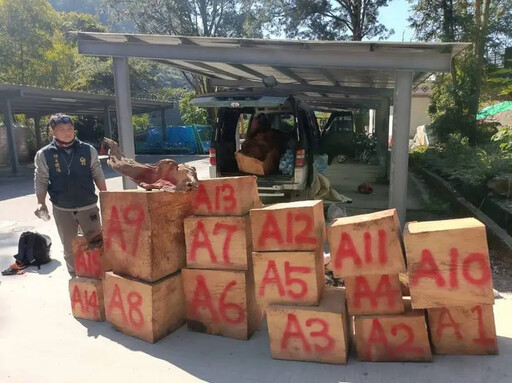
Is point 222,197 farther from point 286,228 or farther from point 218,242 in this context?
point 286,228

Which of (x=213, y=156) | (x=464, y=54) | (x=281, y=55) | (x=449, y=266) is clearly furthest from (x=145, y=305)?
(x=464, y=54)

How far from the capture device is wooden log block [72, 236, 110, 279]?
378cm

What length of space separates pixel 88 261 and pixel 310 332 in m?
2.17

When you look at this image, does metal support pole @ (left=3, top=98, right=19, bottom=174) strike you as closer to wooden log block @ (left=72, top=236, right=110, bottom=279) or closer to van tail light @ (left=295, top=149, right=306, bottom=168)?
van tail light @ (left=295, top=149, right=306, bottom=168)

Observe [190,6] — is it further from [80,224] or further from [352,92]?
[80,224]

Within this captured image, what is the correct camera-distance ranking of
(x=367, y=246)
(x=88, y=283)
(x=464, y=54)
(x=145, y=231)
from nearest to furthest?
(x=367, y=246)
(x=145, y=231)
(x=88, y=283)
(x=464, y=54)

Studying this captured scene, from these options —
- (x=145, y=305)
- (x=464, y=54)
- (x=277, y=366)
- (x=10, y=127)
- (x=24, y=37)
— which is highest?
(x=24, y=37)

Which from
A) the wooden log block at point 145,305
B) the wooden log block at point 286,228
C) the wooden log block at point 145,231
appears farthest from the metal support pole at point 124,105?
the wooden log block at point 286,228

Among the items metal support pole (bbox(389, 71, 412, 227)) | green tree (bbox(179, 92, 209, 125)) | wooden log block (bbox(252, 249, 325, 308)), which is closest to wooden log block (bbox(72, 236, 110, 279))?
wooden log block (bbox(252, 249, 325, 308))

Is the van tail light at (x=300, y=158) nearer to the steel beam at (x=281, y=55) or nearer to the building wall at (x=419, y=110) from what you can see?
the steel beam at (x=281, y=55)

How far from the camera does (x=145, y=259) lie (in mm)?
3285

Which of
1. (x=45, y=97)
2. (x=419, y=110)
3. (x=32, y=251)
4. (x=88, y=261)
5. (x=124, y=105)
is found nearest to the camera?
(x=88, y=261)

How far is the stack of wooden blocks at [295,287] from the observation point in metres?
2.99

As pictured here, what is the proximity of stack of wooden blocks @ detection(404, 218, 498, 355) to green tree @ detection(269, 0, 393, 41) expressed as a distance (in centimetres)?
2154
